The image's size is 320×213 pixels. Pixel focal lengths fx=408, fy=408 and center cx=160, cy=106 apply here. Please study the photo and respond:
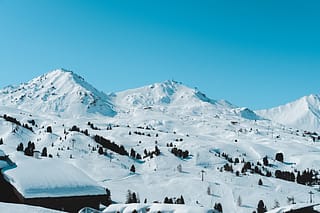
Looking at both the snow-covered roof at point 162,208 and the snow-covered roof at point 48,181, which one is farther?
the snow-covered roof at point 48,181

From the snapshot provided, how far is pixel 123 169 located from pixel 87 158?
44.2 feet

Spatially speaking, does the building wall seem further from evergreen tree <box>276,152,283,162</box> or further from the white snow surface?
evergreen tree <box>276,152,283,162</box>

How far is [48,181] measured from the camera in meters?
38.2

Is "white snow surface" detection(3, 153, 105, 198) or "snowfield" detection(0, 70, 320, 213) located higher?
"white snow surface" detection(3, 153, 105, 198)

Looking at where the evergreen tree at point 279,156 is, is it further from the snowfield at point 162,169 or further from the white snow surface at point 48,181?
the white snow surface at point 48,181

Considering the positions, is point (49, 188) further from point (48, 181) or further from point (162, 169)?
point (162, 169)

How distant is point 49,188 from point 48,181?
904mm

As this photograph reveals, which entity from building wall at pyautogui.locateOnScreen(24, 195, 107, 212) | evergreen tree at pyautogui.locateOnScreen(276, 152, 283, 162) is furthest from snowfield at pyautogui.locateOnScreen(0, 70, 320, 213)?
evergreen tree at pyautogui.locateOnScreen(276, 152, 283, 162)

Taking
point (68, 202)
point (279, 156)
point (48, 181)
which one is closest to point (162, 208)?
point (68, 202)

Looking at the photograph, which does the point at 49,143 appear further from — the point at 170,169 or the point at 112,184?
the point at 112,184

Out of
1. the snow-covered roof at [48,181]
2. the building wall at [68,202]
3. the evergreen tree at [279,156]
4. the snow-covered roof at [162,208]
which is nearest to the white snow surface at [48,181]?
the snow-covered roof at [48,181]

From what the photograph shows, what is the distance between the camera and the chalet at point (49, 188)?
3631 centimetres

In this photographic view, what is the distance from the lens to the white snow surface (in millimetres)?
36562

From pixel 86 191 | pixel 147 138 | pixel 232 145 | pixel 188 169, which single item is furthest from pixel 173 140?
pixel 86 191
